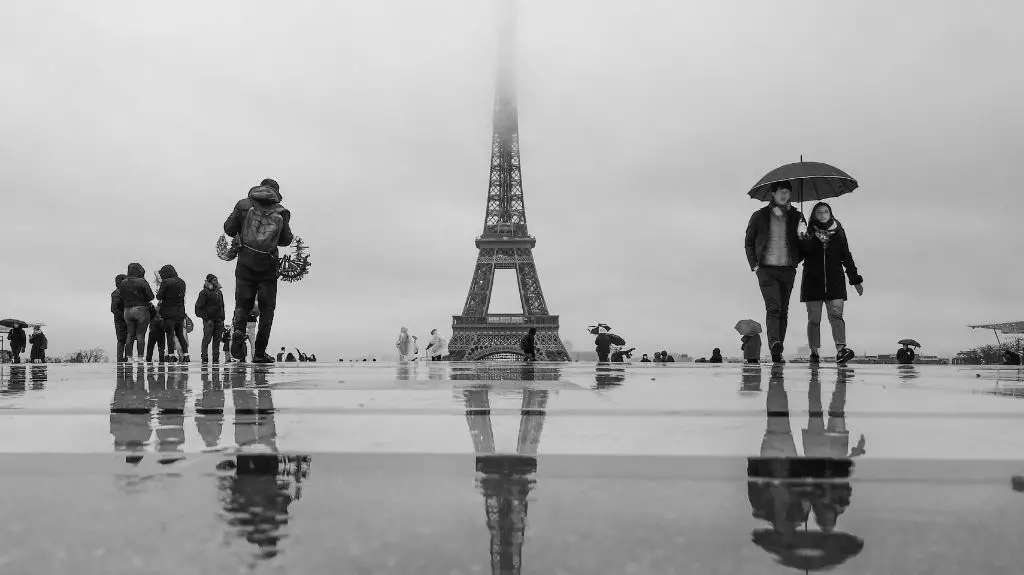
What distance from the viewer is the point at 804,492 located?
5.24 feet

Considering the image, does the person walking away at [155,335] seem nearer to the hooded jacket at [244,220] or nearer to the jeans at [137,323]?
the jeans at [137,323]

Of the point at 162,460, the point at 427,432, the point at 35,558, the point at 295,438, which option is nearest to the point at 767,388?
the point at 427,432

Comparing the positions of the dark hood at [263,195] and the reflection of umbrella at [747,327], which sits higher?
the dark hood at [263,195]

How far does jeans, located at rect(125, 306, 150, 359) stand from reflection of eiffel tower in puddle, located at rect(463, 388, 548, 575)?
13329mm

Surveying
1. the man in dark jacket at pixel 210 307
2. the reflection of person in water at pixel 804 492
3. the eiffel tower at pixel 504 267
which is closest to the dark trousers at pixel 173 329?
the man in dark jacket at pixel 210 307

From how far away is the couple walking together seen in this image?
1038 centimetres

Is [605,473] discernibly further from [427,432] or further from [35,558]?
[35,558]

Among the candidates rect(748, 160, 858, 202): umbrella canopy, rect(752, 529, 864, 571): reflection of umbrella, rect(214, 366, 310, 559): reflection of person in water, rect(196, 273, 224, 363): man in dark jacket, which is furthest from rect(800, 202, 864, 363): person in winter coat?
rect(196, 273, 224, 363): man in dark jacket

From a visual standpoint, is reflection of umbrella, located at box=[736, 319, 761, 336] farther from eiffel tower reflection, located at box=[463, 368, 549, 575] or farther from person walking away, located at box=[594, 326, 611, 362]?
eiffel tower reflection, located at box=[463, 368, 549, 575]

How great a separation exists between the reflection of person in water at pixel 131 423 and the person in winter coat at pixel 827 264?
854 cm

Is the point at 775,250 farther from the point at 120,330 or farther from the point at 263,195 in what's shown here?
the point at 120,330

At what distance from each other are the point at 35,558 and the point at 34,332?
31956 millimetres

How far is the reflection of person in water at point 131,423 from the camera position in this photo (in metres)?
2.25

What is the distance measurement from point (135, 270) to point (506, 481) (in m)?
14.7
